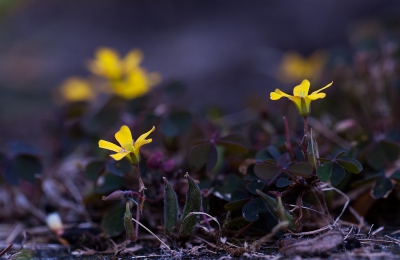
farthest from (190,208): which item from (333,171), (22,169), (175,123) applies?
(22,169)

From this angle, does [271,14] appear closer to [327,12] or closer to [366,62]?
[327,12]

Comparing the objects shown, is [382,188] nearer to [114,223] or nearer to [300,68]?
[114,223]

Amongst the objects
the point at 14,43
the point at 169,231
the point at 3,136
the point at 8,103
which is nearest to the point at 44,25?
the point at 14,43

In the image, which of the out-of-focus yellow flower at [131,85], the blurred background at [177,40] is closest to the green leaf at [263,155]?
the out-of-focus yellow flower at [131,85]

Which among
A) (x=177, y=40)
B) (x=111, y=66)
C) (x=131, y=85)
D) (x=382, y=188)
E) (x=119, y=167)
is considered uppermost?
(x=177, y=40)

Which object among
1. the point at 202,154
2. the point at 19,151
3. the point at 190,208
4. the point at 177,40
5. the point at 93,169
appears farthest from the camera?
the point at 177,40

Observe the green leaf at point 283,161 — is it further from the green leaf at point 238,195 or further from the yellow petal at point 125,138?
the yellow petal at point 125,138
